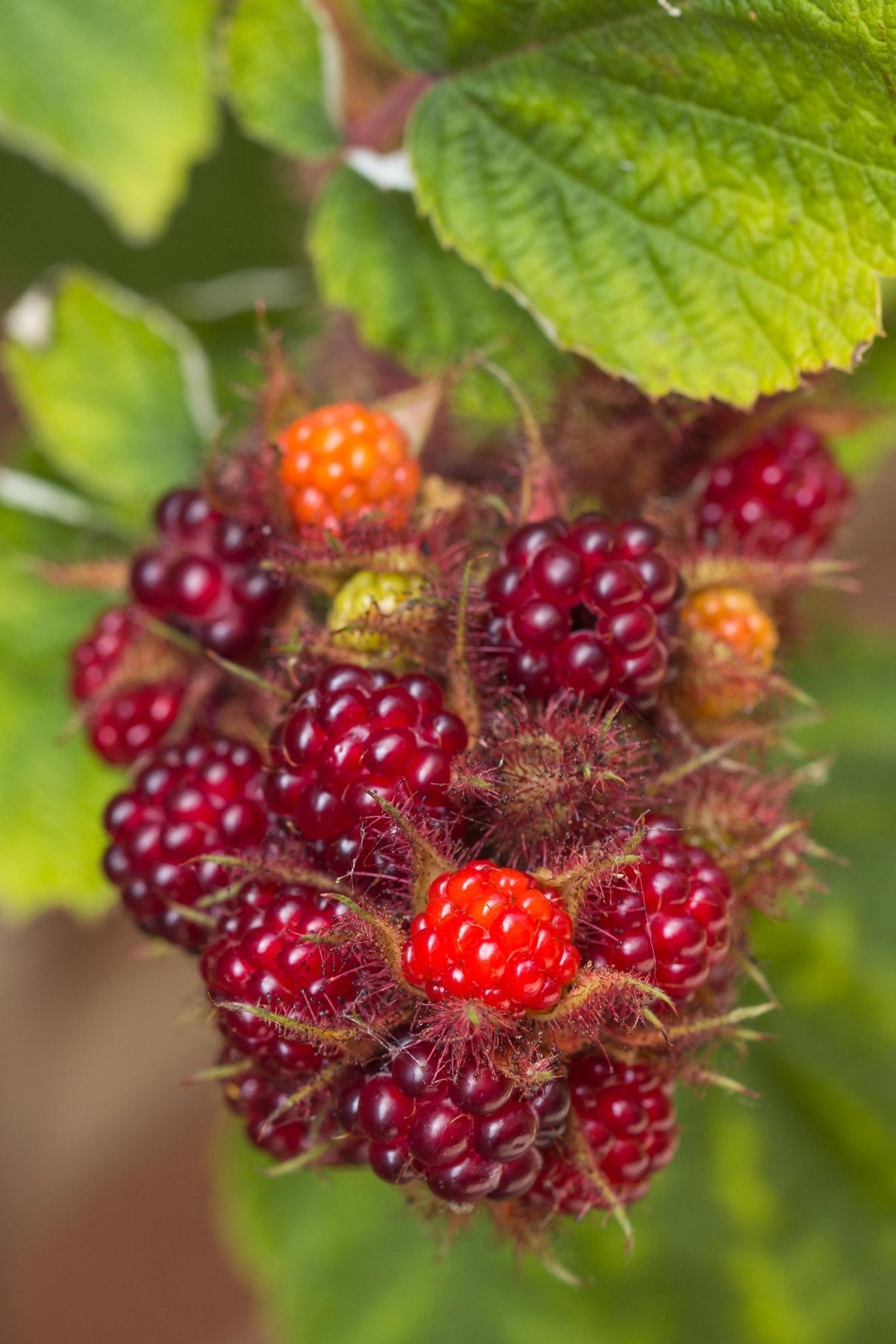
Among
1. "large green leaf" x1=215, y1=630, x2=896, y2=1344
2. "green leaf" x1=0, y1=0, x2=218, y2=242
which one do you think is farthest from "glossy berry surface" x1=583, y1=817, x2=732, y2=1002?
"green leaf" x1=0, y1=0, x2=218, y2=242

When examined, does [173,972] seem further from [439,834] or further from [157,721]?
[439,834]

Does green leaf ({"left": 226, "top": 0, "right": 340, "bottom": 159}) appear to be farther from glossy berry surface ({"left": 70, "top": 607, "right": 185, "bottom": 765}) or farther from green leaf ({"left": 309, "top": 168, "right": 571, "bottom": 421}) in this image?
glossy berry surface ({"left": 70, "top": 607, "right": 185, "bottom": 765})

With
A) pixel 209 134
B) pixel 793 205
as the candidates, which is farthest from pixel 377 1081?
pixel 209 134

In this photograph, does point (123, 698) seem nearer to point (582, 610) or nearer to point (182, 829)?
point (182, 829)

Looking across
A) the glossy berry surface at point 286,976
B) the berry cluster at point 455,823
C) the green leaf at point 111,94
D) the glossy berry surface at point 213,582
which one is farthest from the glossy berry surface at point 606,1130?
the green leaf at point 111,94

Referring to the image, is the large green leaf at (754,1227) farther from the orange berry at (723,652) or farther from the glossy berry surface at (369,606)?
the glossy berry surface at (369,606)

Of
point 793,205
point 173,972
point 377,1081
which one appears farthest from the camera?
point 173,972
